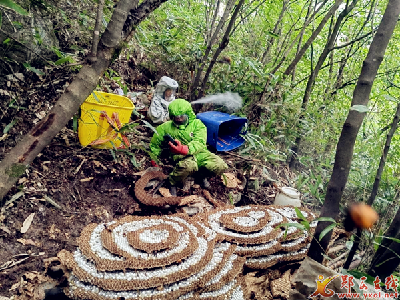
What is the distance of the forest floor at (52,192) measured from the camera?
206 cm

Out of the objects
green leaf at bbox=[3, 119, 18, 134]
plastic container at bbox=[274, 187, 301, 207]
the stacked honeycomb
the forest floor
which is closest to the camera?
the stacked honeycomb

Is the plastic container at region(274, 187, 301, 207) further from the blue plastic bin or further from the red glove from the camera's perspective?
the red glove

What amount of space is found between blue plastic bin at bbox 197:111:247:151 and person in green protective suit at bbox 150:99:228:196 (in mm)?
324

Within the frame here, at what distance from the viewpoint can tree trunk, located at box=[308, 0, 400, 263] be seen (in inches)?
58.6

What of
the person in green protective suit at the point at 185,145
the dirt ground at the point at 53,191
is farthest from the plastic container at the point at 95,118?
the person in green protective suit at the point at 185,145

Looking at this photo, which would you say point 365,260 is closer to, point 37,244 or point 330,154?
point 37,244

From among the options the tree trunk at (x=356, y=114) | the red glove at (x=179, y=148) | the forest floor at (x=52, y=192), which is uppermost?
the tree trunk at (x=356, y=114)

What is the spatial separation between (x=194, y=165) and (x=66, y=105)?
1734mm

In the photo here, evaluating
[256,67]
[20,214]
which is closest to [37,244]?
[20,214]

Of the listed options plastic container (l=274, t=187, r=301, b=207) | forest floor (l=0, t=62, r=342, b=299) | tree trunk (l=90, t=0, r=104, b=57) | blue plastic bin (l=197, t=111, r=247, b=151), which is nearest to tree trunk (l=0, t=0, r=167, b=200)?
tree trunk (l=90, t=0, r=104, b=57)

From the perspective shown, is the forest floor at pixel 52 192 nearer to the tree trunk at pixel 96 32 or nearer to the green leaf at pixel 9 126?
the green leaf at pixel 9 126

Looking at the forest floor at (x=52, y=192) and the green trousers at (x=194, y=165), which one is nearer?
the forest floor at (x=52, y=192)

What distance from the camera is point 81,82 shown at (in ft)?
5.64

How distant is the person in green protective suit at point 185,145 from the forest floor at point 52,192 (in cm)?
22
